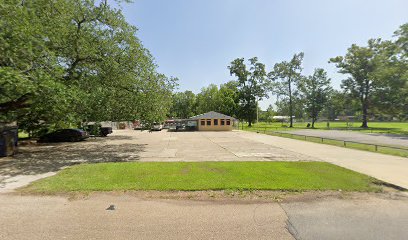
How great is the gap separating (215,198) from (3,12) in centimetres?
1275

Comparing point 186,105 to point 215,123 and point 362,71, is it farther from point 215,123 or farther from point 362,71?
point 362,71

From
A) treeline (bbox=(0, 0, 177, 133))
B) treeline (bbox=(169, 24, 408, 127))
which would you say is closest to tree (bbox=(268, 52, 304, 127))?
treeline (bbox=(169, 24, 408, 127))

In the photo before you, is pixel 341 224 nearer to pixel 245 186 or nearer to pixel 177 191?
pixel 245 186

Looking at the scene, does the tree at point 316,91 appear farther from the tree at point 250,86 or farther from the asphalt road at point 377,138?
the asphalt road at point 377,138

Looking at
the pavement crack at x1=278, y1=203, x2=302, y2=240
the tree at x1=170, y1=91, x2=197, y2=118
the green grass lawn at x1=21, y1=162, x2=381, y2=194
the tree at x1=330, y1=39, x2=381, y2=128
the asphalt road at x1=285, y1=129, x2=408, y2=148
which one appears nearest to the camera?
the pavement crack at x1=278, y1=203, x2=302, y2=240

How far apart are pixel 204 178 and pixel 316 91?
7215 cm

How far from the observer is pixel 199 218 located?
4.88m

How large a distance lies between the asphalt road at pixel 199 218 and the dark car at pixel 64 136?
59.3 ft

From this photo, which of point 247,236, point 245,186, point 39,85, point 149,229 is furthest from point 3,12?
point 247,236

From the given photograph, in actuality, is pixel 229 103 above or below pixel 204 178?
above

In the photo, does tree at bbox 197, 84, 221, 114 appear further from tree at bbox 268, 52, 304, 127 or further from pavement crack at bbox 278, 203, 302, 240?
pavement crack at bbox 278, 203, 302, 240

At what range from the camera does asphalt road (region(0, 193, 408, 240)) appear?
4.16m

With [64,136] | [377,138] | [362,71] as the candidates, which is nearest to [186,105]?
[362,71]

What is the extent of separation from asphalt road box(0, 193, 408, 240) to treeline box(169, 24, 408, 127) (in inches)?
1533
